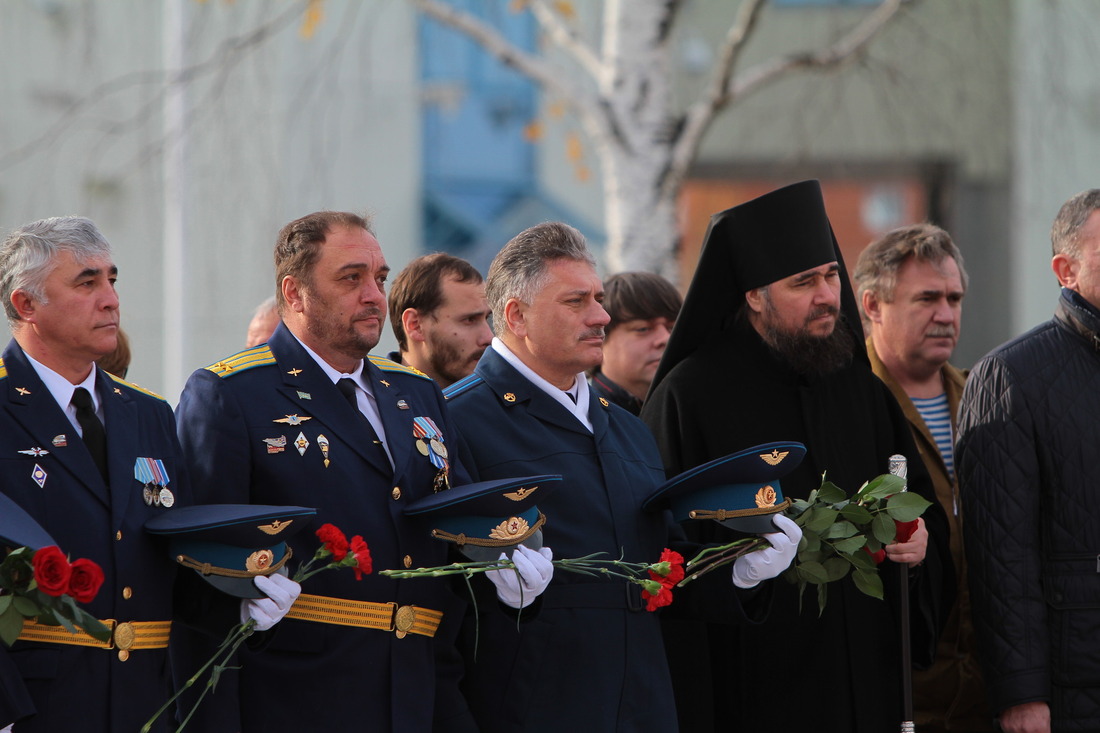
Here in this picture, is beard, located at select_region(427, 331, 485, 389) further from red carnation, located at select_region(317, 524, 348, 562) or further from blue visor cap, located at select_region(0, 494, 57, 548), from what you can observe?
blue visor cap, located at select_region(0, 494, 57, 548)

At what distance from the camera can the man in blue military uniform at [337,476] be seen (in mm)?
3801

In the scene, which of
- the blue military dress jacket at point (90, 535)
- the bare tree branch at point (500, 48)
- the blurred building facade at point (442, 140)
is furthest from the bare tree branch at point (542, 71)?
the blue military dress jacket at point (90, 535)

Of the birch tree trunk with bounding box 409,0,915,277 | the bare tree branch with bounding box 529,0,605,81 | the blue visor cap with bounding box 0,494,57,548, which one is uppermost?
the bare tree branch with bounding box 529,0,605,81

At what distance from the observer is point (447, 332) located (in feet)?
17.5

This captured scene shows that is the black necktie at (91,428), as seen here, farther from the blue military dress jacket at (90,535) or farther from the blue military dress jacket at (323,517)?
the blue military dress jacket at (323,517)

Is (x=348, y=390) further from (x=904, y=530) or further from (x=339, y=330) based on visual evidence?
(x=904, y=530)

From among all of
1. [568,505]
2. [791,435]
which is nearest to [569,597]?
[568,505]

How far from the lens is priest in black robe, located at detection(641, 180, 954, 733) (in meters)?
4.71

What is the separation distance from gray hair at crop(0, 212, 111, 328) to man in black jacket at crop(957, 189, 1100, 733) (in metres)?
2.87

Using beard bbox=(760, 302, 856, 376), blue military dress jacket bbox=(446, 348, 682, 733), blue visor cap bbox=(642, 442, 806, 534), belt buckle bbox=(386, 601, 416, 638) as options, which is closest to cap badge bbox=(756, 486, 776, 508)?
blue visor cap bbox=(642, 442, 806, 534)

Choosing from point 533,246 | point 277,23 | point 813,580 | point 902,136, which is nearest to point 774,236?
point 533,246

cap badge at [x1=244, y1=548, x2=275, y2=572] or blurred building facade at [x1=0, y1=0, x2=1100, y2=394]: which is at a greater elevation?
blurred building facade at [x1=0, y1=0, x2=1100, y2=394]

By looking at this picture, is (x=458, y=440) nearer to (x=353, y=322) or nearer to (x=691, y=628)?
(x=353, y=322)

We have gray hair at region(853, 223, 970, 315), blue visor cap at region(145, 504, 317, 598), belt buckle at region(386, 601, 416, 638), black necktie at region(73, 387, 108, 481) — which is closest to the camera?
blue visor cap at region(145, 504, 317, 598)
